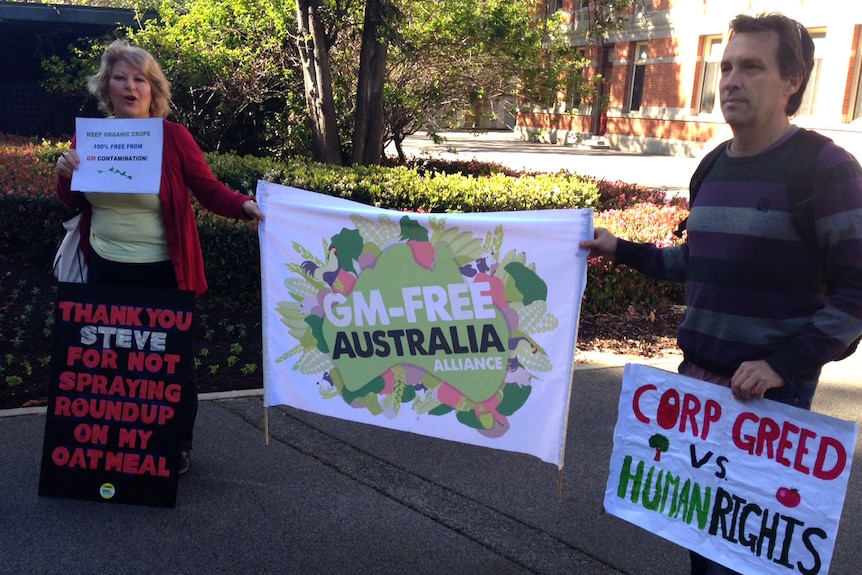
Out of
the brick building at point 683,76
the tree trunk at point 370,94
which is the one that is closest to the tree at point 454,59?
the tree trunk at point 370,94

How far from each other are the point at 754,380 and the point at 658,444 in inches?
20.0

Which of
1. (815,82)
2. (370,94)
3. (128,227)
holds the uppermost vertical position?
(815,82)

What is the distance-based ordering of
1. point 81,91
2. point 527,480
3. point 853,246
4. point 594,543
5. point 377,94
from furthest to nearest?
1. point 81,91
2. point 377,94
3. point 527,480
4. point 594,543
5. point 853,246

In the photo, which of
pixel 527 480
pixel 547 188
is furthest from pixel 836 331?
pixel 547 188

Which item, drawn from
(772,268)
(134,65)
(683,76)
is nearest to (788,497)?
(772,268)

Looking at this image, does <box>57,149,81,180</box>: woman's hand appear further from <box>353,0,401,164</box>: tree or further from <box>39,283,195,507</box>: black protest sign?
<box>353,0,401,164</box>: tree

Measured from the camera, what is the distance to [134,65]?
11.7 feet

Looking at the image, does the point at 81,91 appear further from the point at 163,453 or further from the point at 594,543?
the point at 594,543

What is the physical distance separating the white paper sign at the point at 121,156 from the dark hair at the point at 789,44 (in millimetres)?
2454

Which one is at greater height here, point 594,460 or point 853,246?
point 853,246

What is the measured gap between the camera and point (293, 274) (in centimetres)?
356

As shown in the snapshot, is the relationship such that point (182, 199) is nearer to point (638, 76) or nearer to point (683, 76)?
point (683, 76)

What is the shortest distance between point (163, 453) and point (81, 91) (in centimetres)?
1316

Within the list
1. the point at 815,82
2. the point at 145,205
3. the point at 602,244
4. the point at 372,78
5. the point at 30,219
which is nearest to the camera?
the point at 602,244
